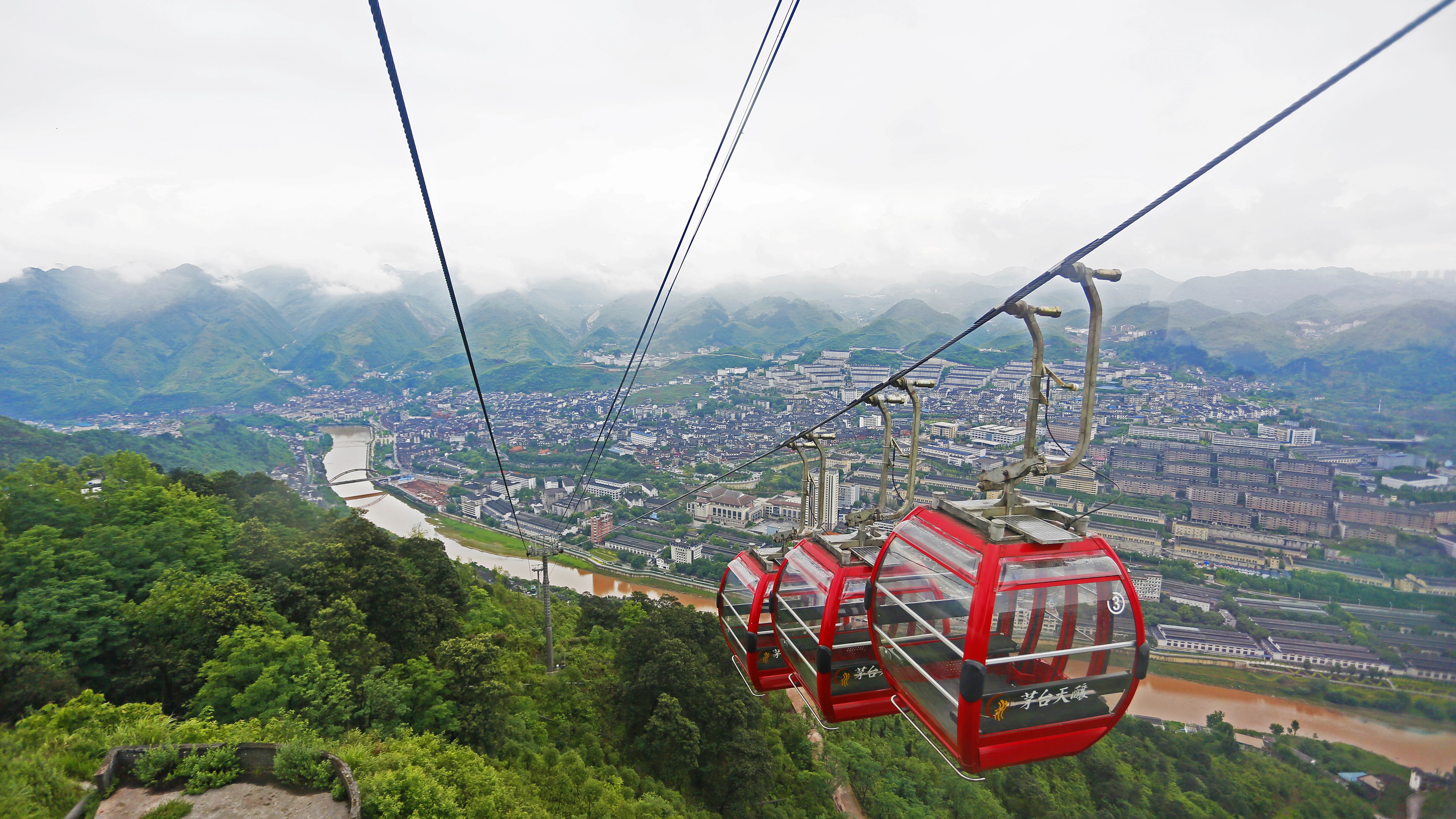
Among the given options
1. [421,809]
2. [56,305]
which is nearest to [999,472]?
[421,809]

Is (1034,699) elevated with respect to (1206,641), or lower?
elevated

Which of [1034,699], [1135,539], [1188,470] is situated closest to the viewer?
[1034,699]

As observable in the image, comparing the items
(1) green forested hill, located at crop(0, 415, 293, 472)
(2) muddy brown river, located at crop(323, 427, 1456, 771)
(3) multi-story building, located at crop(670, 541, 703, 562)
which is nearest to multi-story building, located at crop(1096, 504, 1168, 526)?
(2) muddy brown river, located at crop(323, 427, 1456, 771)

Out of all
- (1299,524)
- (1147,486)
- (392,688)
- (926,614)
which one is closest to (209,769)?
(392,688)

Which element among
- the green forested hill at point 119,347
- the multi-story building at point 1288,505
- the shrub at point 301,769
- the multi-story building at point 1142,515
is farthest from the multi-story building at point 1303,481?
the green forested hill at point 119,347

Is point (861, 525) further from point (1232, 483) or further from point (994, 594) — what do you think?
point (1232, 483)

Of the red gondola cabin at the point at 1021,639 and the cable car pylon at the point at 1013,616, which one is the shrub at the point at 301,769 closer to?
the cable car pylon at the point at 1013,616

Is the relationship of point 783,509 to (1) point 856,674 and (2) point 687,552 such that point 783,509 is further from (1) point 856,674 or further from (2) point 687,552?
(1) point 856,674

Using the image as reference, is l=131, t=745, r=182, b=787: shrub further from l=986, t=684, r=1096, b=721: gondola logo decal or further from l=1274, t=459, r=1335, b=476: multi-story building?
l=1274, t=459, r=1335, b=476: multi-story building
